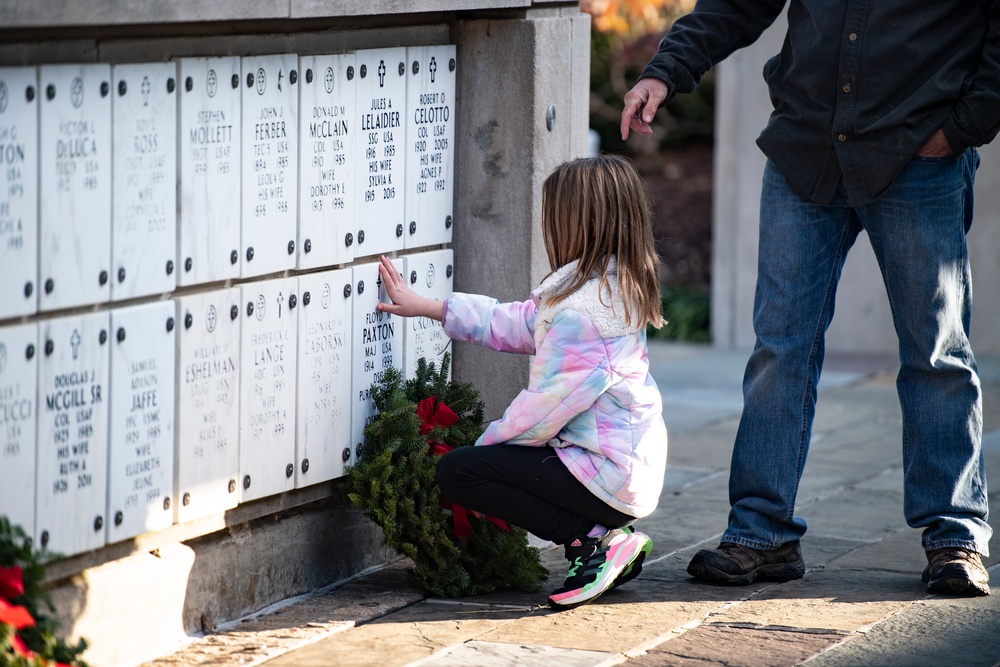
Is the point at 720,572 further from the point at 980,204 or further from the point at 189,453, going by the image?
the point at 980,204

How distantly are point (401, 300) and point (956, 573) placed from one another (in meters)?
1.52

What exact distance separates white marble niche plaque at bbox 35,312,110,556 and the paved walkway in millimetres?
383

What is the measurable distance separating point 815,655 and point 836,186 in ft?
3.97

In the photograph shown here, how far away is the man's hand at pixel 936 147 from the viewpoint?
11.7 feet

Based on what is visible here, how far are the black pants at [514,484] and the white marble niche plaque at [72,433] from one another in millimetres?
859

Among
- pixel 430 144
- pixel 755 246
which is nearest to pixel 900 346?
pixel 430 144

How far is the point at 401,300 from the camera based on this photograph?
3639mm

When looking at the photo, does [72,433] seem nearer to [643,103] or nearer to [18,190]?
[18,190]

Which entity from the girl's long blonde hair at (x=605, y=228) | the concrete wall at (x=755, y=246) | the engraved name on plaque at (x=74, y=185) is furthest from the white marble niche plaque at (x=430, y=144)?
the concrete wall at (x=755, y=246)

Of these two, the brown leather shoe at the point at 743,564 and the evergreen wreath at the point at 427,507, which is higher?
the evergreen wreath at the point at 427,507

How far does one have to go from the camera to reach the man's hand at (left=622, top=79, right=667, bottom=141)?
12.2 feet

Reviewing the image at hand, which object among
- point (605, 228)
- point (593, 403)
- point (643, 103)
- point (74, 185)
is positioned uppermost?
point (643, 103)

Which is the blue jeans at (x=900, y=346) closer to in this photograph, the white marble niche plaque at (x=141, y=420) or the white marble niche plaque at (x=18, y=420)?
the white marble niche plaque at (x=141, y=420)

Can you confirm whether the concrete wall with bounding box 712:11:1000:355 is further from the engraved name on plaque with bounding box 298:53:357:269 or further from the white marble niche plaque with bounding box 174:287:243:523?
the white marble niche plaque with bounding box 174:287:243:523
